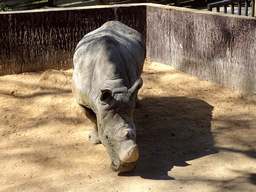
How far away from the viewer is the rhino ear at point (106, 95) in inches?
129

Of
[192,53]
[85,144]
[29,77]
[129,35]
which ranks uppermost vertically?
[129,35]

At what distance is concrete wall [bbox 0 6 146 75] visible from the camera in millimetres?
6688

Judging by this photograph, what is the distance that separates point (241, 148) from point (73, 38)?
457 cm

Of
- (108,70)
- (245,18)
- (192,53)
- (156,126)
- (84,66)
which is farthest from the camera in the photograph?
(192,53)

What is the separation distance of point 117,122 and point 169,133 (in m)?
1.61

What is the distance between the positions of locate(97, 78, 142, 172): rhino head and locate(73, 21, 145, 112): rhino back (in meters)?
0.18

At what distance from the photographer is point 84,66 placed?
4.06 metres

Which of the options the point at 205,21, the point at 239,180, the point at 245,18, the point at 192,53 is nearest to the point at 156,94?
the point at 192,53

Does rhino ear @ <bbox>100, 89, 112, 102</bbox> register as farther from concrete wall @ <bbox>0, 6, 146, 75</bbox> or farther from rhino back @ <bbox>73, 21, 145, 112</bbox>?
concrete wall @ <bbox>0, 6, 146, 75</bbox>

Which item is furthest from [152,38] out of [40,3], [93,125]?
[40,3]

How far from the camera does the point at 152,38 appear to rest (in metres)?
7.55

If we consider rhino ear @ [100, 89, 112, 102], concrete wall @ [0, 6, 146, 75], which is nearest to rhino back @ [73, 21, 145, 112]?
rhino ear @ [100, 89, 112, 102]

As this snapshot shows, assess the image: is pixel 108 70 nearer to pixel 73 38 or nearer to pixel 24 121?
pixel 24 121

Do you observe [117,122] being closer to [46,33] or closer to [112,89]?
[112,89]
